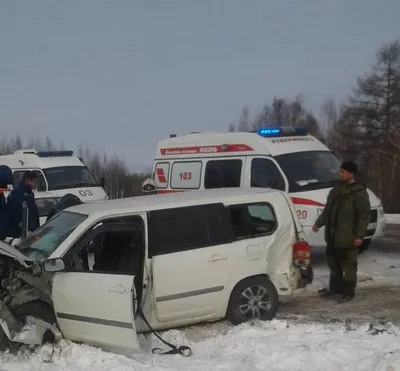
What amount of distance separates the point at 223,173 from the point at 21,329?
6723 mm

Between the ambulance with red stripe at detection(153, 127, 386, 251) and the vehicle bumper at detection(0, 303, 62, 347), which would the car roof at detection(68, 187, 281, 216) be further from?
the ambulance with red stripe at detection(153, 127, 386, 251)

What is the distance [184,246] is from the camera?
255 inches

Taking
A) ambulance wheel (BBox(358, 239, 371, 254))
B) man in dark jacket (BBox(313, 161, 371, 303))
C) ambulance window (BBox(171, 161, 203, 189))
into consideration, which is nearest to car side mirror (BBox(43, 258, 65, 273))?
man in dark jacket (BBox(313, 161, 371, 303))

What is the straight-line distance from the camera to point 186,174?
12586mm

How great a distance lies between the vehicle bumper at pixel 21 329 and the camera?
536 cm

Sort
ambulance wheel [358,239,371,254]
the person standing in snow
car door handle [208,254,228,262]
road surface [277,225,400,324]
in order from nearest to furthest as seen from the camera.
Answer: car door handle [208,254,228,262]
road surface [277,225,400,324]
ambulance wheel [358,239,371,254]
the person standing in snow

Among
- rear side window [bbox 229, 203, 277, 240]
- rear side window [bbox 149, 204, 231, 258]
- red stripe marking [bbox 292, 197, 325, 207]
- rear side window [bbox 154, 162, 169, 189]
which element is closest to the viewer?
rear side window [bbox 149, 204, 231, 258]

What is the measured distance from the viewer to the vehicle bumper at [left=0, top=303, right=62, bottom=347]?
5363 mm

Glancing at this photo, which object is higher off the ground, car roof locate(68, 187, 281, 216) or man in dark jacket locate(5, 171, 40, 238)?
car roof locate(68, 187, 281, 216)

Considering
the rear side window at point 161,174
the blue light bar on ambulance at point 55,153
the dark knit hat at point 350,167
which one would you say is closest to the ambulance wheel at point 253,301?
the dark knit hat at point 350,167

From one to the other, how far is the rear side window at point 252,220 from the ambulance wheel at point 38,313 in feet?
7.32

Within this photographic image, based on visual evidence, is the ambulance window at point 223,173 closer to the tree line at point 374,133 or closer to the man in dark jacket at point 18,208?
the man in dark jacket at point 18,208

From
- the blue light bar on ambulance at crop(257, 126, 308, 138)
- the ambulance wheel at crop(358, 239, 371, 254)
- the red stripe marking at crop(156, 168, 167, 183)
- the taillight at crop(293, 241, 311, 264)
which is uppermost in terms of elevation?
the blue light bar on ambulance at crop(257, 126, 308, 138)

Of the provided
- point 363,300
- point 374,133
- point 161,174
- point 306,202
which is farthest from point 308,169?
point 374,133
